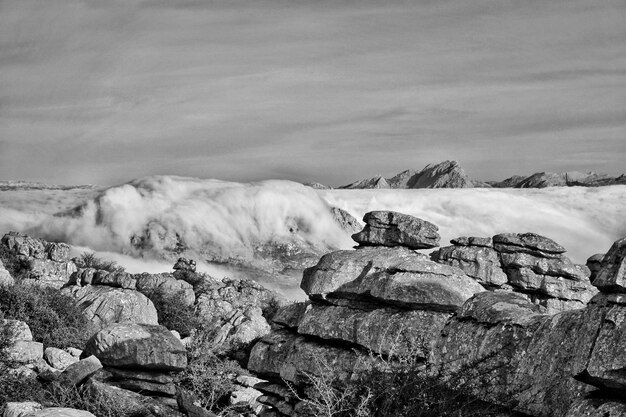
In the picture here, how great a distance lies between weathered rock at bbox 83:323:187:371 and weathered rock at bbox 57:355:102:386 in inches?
18.1

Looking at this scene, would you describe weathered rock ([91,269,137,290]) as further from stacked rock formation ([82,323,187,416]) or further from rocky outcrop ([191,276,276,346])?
stacked rock formation ([82,323,187,416])

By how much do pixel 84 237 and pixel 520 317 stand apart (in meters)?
114

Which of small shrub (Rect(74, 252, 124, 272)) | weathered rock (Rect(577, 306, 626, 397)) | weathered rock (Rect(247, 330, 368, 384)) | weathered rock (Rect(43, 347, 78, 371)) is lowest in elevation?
small shrub (Rect(74, 252, 124, 272))

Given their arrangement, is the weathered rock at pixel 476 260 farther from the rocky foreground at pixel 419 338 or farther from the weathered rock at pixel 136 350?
the weathered rock at pixel 136 350

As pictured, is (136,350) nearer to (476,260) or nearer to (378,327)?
(378,327)

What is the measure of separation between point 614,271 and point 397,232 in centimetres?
1581

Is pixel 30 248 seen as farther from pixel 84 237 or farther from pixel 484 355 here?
pixel 484 355

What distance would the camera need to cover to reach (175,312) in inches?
2594

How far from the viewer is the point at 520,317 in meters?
16.9

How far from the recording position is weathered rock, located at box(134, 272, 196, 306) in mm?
69750

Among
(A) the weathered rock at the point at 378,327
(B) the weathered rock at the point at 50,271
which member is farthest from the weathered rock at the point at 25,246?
(A) the weathered rock at the point at 378,327

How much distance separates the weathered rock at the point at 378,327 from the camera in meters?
20.8

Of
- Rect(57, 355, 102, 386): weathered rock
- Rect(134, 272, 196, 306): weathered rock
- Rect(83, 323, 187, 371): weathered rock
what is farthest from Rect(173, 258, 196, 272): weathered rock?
Rect(57, 355, 102, 386): weathered rock

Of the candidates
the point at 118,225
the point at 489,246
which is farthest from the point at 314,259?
the point at 489,246
